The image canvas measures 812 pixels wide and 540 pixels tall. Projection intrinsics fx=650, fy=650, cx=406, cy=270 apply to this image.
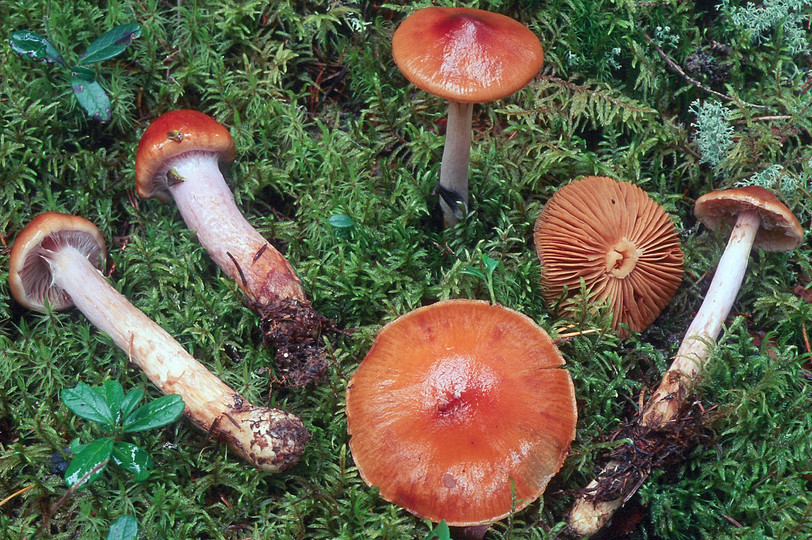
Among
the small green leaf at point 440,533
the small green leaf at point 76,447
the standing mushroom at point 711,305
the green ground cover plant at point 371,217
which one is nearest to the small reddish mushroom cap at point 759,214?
the standing mushroom at point 711,305

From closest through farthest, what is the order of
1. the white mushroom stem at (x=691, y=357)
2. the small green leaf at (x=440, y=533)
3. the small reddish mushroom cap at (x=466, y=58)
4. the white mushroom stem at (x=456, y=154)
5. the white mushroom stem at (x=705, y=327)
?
the small green leaf at (x=440, y=533)
the small reddish mushroom cap at (x=466, y=58)
the white mushroom stem at (x=691, y=357)
the white mushroom stem at (x=705, y=327)
the white mushroom stem at (x=456, y=154)

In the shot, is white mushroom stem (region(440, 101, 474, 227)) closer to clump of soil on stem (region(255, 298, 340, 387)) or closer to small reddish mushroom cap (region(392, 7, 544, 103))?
small reddish mushroom cap (region(392, 7, 544, 103))

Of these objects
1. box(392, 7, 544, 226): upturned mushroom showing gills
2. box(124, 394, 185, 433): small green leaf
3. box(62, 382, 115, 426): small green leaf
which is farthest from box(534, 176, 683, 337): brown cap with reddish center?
box(62, 382, 115, 426): small green leaf

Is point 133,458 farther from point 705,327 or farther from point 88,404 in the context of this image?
point 705,327

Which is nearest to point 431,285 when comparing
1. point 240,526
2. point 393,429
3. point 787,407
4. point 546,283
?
point 546,283

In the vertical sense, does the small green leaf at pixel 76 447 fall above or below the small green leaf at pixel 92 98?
below

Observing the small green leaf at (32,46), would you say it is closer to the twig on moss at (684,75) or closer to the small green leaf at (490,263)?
the small green leaf at (490,263)
